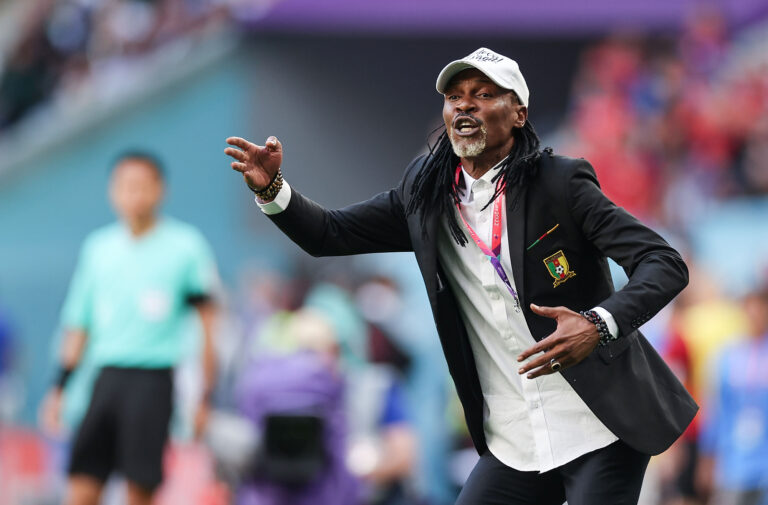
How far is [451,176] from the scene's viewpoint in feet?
15.6

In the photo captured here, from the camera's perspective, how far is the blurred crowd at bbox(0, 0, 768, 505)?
8914 mm

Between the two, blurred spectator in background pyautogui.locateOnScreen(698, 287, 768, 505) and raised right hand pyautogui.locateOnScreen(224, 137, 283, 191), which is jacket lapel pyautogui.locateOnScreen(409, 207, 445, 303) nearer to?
raised right hand pyautogui.locateOnScreen(224, 137, 283, 191)

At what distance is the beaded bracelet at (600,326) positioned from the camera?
13.5 feet

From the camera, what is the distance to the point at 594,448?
4.52 meters

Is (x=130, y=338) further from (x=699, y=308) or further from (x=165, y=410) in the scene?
(x=699, y=308)

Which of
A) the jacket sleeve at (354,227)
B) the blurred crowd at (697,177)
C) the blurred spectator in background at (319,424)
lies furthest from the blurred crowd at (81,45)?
the jacket sleeve at (354,227)

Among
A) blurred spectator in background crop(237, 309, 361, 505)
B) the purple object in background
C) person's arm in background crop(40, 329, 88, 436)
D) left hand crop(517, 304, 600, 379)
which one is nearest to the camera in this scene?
left hand crop(517, 304, 600, 379)

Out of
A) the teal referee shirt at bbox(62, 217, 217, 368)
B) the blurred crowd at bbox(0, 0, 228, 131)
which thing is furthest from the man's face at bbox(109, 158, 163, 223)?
the blurred crowd at bbox(0, 0, 228, 131)

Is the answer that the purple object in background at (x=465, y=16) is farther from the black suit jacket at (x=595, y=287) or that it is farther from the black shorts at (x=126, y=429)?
the black suit jacket at (x=595, y=287)

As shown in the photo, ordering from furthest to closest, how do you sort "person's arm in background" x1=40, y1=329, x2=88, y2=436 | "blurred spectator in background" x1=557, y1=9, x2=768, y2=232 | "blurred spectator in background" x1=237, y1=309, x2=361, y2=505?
"blurred spectator in background" x1=557, y1=9, x2=768, y2=232 < "blurred spectator in background" x1=237, y1=309, x2=361, y2=505 < "person's arm in background" x1=40, y1=329, x2=88, y2=436

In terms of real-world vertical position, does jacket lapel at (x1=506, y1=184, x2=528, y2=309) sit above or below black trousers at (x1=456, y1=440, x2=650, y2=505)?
above

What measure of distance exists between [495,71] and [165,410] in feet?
13.6


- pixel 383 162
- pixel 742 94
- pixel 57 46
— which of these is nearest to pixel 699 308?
pixel 742 94

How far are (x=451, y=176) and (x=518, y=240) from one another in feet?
1.43
